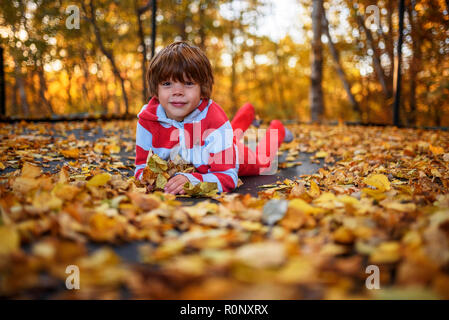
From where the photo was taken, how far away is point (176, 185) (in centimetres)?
153

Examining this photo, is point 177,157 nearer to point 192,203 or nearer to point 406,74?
point 192,203

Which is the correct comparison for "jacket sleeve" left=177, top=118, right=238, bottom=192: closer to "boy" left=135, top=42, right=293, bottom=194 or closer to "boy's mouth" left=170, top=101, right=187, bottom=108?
"boy" left=135, top=42, right=293, bottom=194

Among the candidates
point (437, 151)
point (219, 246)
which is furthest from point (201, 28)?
point (219, 246)

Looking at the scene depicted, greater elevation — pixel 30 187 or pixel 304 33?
pixel 304 33

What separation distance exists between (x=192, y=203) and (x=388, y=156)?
A: 1.82 meters

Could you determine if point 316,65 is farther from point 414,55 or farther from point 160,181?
point 160,181

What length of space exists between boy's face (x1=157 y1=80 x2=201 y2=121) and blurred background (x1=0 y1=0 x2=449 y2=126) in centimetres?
298

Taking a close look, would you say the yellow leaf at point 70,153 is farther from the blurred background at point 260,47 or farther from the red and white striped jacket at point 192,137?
the blurred background at point 260,47

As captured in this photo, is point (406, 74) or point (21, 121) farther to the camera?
point (406, 74)

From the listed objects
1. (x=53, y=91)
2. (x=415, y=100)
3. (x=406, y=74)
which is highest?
(x=53, y=91)

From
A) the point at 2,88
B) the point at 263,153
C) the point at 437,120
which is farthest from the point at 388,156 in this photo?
the point at 437,120

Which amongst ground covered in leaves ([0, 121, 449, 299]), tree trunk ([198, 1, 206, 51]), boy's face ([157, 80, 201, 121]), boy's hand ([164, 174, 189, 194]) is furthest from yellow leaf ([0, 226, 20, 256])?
tree trunk ([198, 1, 206, 51])

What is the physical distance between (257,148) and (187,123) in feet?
3.13

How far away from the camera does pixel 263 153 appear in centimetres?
258
